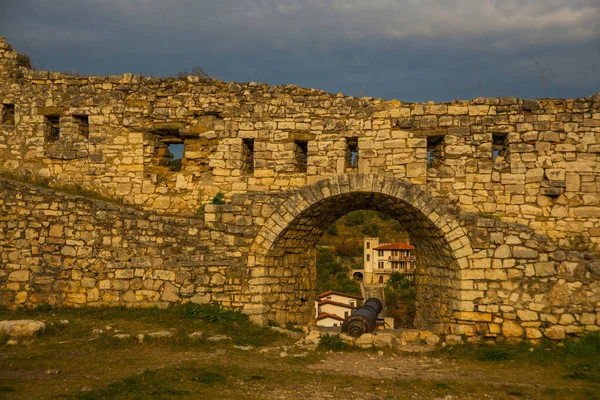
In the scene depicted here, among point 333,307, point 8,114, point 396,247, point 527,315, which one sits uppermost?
point 8,114

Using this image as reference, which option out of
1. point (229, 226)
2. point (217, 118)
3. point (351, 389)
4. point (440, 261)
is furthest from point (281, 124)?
point (351, 389)

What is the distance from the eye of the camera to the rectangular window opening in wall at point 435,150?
36.6 feet

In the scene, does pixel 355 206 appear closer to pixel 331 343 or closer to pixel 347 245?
pixel 331 343

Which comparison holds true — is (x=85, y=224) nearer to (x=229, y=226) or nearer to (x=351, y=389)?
(x=229, y=226)

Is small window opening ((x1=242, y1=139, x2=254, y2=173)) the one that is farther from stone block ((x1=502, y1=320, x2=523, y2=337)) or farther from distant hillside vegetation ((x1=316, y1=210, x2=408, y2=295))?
distant hillside vegetation ((x1=316, y1=210, x2=408, y2=295))

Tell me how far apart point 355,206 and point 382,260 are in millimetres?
31699

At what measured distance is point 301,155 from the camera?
11.8m

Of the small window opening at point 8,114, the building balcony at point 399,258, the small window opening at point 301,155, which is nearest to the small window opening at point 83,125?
the small window opening at point 8,114

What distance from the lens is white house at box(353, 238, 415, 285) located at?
4244cm

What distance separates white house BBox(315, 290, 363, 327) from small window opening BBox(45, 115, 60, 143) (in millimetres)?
16605

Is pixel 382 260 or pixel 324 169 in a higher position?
pixel 324 169

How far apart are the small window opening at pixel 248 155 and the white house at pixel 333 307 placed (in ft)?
51.0

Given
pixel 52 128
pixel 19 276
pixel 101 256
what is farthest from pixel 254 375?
pixel 52 128

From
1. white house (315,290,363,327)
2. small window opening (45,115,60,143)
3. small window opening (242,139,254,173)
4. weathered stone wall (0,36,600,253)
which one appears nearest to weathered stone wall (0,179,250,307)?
weathered stone wall (0,36,600,253)
